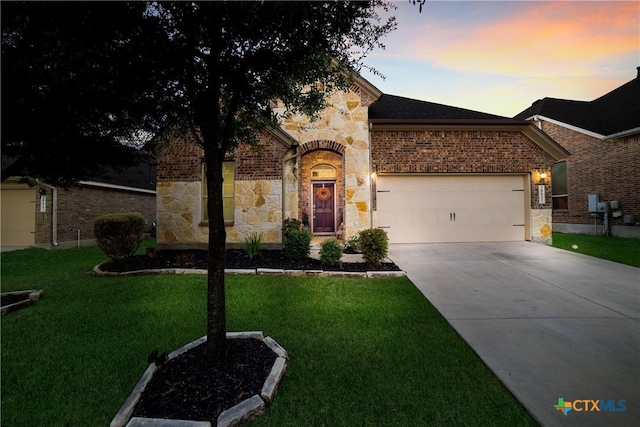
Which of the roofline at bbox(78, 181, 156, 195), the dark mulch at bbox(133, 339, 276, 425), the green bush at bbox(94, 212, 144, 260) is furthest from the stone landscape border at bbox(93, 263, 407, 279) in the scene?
the roofline at bbox(78, 181, 156, 195)

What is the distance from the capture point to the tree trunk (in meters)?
2.77

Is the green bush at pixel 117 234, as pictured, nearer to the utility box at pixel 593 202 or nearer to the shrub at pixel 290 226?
the shrub at pixel 290 226

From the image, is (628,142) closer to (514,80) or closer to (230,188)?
(514,80)

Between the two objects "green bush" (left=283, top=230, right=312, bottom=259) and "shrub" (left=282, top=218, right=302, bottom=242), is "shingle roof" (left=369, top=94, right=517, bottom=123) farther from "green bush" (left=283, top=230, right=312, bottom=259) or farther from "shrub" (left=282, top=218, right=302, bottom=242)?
"green bush" (left=283, top=230, right=312, bottom=259)

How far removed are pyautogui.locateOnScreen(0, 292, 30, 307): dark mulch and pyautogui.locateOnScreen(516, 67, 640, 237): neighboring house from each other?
1995 centimetres

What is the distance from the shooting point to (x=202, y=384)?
249cm

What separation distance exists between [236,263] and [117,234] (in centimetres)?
309

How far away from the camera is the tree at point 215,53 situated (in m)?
2.60

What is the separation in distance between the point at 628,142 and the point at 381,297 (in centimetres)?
1524

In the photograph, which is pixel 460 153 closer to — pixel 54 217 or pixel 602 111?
pixel 602 111

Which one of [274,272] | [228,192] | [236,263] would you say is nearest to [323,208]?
[228,192]

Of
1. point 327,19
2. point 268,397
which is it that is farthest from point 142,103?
point 268,397

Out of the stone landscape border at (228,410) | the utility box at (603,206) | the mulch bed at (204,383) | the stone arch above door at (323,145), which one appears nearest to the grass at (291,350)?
the stone landscape border at (228,410)

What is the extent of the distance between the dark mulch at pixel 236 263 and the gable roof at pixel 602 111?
14238 mm
